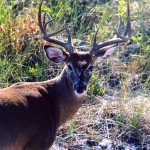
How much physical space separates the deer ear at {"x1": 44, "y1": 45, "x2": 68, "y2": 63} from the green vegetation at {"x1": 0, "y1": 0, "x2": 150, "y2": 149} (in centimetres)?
94

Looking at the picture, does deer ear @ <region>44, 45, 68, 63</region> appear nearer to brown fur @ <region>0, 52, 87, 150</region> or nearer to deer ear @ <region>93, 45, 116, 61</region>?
brown fur @ <region>0, 52, 87, 150</region>

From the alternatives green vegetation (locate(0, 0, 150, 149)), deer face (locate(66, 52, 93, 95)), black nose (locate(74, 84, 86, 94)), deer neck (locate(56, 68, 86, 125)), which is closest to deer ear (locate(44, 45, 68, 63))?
deer face (locate(66, 52, 93, 95))

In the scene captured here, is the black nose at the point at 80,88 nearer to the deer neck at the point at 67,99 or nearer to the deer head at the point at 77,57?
the deer head at the point at 77,57

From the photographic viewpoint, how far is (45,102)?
6.06m

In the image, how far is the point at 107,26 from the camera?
31.0 ft

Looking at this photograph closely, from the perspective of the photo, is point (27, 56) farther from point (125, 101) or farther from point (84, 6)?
point (84, 6)

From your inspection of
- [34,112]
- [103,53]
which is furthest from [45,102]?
[103,53]

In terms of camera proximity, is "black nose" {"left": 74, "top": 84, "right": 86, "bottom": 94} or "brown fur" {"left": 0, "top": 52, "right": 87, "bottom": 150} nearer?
"brown fur" {"left": 0, "top": 52, "right": 87, "bottom": 150}

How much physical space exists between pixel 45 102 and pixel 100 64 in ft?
8.55

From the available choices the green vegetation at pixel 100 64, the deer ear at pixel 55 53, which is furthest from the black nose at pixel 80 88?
the green vegetation at pixel 100 64

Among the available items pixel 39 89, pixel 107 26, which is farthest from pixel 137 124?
pixel 107 26

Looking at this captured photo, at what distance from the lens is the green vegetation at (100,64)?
728 centimetres

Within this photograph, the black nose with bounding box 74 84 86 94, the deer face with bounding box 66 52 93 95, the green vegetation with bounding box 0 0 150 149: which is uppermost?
the deer face with bounding box 66 52 93 95

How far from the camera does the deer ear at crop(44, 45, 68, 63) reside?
645cm
